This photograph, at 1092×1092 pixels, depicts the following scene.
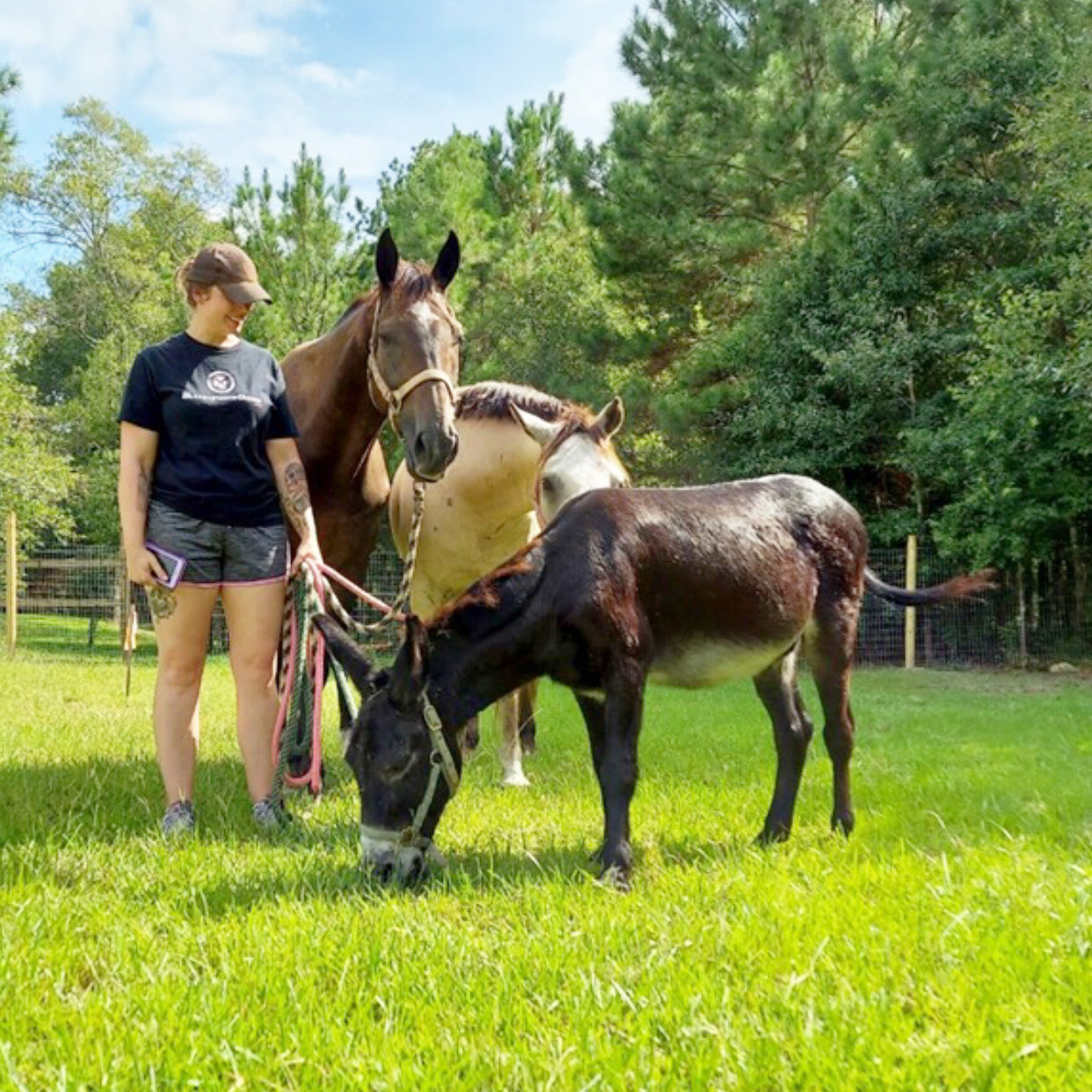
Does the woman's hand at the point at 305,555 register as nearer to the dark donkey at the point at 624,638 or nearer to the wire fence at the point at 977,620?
the dark donkey at the point at 624,638

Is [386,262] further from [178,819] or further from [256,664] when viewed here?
[178,819]

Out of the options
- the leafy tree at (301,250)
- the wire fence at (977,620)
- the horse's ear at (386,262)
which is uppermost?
the leafy tree at (301,250)

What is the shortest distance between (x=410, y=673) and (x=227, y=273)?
183cm

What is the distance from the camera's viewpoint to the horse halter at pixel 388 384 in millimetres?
3832

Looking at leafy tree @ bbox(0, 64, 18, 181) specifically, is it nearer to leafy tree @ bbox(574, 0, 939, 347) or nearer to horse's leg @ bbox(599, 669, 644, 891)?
leafy tree @ bbox(574, 0, 939, 347)

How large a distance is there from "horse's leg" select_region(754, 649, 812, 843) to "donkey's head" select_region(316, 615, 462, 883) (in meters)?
1.40

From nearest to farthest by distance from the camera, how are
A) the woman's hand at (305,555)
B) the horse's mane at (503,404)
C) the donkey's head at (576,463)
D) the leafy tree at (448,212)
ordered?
the woman's hand at (305,555) → the donkey's head at (576,463) → the horse's mane at (503,404) → the leafy tree at (448,212)

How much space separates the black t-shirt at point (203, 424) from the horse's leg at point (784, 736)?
7.39 ft

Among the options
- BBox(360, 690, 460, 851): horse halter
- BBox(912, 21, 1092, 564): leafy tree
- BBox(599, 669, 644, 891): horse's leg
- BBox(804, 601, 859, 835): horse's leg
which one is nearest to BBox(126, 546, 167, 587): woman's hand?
BBox(360, 690, 460, 851): horse halter

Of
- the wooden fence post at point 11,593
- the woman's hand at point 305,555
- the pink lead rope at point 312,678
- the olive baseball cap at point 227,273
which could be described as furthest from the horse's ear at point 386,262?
the wooden fence post at point 11,593

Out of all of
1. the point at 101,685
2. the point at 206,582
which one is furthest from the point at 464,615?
the point at 101,685

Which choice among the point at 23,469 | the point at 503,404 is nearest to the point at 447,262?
the point at 503,404

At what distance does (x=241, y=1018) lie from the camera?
6.54 ft

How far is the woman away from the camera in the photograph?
12.0 feet
